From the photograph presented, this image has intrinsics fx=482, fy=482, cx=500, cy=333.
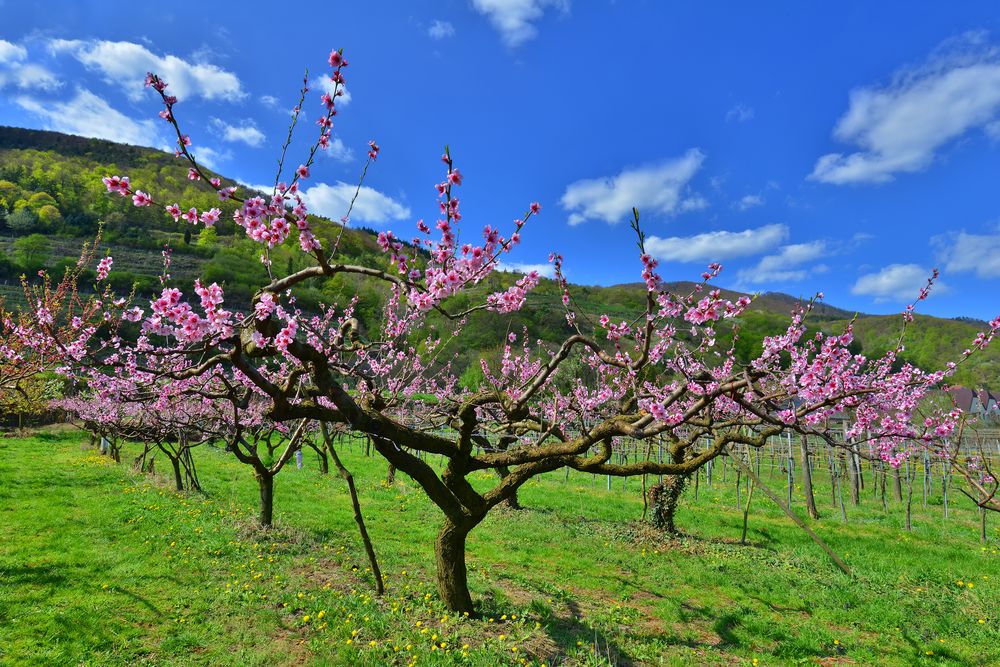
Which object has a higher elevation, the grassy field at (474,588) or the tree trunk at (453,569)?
the tree trunk at (453,569)

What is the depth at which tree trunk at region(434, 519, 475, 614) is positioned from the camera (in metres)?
6.15

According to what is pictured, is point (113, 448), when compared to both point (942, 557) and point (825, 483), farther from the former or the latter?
point (825, 483)

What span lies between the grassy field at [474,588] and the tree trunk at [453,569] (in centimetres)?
24

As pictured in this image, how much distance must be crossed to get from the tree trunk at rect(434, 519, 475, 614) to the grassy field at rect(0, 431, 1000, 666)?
24 cm

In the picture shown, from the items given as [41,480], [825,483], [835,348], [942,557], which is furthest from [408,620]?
[825,483]

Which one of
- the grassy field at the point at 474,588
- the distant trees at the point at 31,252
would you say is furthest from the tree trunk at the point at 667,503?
the distant trees at the point at 31,252

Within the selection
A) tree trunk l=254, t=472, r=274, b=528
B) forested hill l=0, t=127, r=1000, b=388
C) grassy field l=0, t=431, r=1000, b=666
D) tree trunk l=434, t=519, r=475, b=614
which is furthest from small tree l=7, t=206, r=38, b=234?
tree trunk l=434, t=519, r=475, b=614

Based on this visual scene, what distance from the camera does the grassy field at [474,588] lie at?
220 inches

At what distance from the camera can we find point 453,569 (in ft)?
20.2

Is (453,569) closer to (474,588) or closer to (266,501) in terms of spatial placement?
(474,588)

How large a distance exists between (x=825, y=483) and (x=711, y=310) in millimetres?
26219

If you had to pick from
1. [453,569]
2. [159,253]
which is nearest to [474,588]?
[453,569]

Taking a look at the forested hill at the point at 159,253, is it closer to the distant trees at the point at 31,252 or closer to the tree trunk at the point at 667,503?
the distant trees at the point at 31,252

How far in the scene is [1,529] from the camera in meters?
9.53
